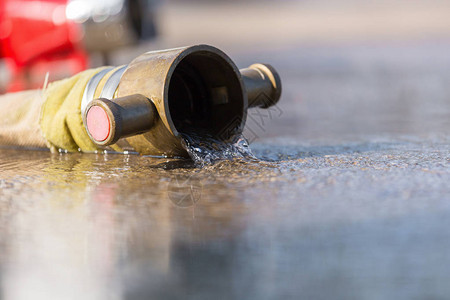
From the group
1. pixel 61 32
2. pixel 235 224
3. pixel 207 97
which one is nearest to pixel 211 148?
pixel 207 97

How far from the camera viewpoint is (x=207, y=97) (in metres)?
2.07

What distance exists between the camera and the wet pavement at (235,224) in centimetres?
88

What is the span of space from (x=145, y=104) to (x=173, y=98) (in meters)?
0.45

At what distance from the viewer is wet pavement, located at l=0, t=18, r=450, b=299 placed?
0.88 meters

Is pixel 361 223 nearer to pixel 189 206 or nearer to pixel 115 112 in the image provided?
pixel 189 206

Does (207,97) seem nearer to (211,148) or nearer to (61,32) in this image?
(211,148)

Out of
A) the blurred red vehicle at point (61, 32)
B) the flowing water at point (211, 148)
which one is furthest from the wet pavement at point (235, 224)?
the blurred red vehicle at point (61, 32)

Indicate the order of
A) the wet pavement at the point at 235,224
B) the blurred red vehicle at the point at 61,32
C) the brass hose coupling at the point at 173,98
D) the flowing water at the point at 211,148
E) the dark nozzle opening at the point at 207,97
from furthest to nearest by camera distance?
the blurred red vehicle at the point at 61,32 < the dark nozzle opening at the point at 207,97 < the flowing water at the point at 211,148 < the brass hose coupling at the point at 173,98 < the wet pavement at the point at 235,224

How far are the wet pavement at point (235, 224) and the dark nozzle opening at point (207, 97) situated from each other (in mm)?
171

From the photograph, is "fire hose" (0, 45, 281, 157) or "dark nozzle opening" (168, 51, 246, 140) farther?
"dark nozzle opening" (168, 51, 246, 140)

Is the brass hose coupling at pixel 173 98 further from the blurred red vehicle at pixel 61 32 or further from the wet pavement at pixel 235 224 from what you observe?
the blurred red vehicle at pixel 61 32

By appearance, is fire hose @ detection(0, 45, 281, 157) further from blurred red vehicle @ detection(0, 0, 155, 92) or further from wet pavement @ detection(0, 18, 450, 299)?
blurred red vehicle @ detection(0, 0, 155, 92)

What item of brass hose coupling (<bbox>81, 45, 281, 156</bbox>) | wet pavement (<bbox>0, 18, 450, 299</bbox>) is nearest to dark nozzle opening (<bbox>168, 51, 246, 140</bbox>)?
brass hose coupling (<bbox>81, 45, 281, 156</bbox>)

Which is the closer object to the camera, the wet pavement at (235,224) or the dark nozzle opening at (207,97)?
the wet pavement at (235,224)
